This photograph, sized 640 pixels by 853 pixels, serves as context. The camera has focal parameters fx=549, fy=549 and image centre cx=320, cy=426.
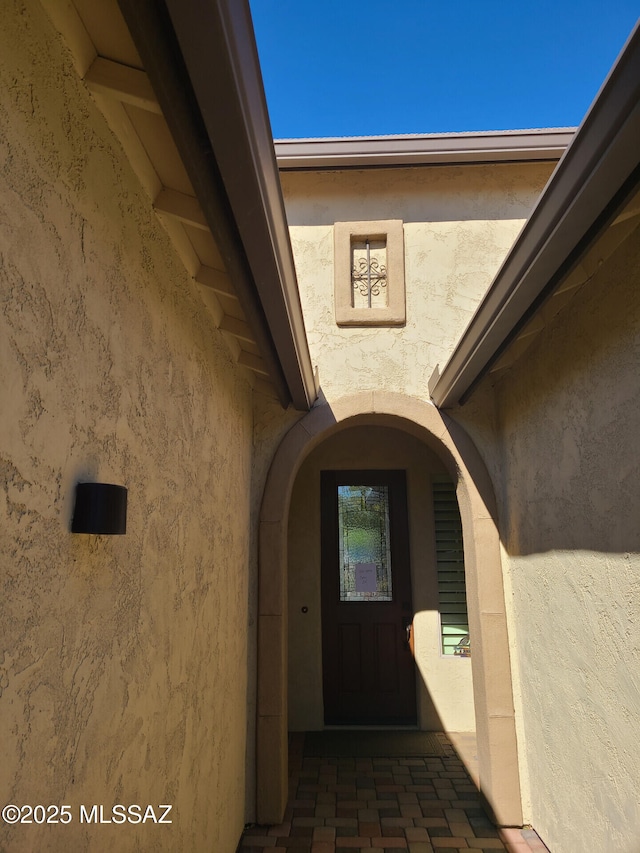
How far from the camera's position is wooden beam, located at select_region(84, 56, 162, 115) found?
62.3 inches

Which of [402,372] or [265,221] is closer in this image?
[265,221]

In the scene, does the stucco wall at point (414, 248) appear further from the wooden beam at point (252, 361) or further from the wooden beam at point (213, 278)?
the wooden beam at point (213, 278)

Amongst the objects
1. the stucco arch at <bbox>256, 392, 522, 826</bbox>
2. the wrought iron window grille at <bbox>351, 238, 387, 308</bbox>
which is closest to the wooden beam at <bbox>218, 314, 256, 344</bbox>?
the stucco arch at <bbox>256, 392, 522, 826</bbox>

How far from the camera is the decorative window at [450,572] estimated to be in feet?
20.3

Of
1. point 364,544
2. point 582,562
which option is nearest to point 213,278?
point 582,562

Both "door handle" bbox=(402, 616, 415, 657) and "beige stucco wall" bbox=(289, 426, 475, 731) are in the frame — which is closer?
"beige stucco wall" bbox=(289, 426, 475, 731)

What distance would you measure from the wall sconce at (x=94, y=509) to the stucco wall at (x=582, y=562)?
2214 millimetres

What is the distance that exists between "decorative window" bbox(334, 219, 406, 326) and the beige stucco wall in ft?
6.78

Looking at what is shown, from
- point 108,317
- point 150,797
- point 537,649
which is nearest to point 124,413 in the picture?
point 108,317

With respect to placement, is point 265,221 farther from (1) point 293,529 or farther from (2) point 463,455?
(1) point 293,529

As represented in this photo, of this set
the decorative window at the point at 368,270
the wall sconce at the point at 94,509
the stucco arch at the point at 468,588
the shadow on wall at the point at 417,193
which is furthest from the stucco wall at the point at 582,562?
the wall sconce at the point at 94,509

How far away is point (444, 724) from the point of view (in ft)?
19.5

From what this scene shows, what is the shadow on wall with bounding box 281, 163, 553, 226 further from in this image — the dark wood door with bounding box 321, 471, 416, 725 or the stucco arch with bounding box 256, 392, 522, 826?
the dark wood door with bounding box 321, 471, 416, 725

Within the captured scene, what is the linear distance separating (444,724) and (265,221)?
5.75 m
